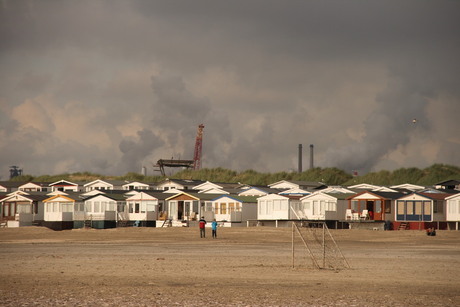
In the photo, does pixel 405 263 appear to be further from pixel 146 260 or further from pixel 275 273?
pixel 146 260

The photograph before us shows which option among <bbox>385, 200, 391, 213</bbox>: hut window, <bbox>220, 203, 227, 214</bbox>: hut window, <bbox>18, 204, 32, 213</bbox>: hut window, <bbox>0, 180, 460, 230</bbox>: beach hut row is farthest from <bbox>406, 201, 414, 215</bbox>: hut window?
<bbox>18, 204, 32, 213</bbox>: hut window

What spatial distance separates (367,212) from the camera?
80875 mm

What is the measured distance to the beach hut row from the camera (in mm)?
79250

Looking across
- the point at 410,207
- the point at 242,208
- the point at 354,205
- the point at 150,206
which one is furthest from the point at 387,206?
the point at 150,206

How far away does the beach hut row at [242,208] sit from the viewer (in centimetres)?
7925

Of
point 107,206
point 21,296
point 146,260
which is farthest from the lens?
point 107,206

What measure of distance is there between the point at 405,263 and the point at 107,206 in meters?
64.9

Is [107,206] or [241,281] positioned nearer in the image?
[241,281]

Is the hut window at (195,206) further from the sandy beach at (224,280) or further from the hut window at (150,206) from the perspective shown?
A: the sandy beach at (224,280)

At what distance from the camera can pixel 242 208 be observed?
87.6 metres

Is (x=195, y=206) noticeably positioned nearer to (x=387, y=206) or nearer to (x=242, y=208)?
(x=242, y=208)

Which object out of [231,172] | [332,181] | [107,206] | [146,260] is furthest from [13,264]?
[231,172]

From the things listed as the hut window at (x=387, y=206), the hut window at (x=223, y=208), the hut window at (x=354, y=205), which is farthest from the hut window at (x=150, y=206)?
the hut window at (x=387, y=206)

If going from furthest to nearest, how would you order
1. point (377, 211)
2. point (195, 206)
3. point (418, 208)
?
point (195, 206) → point (377, 211) → point (418, 208)
